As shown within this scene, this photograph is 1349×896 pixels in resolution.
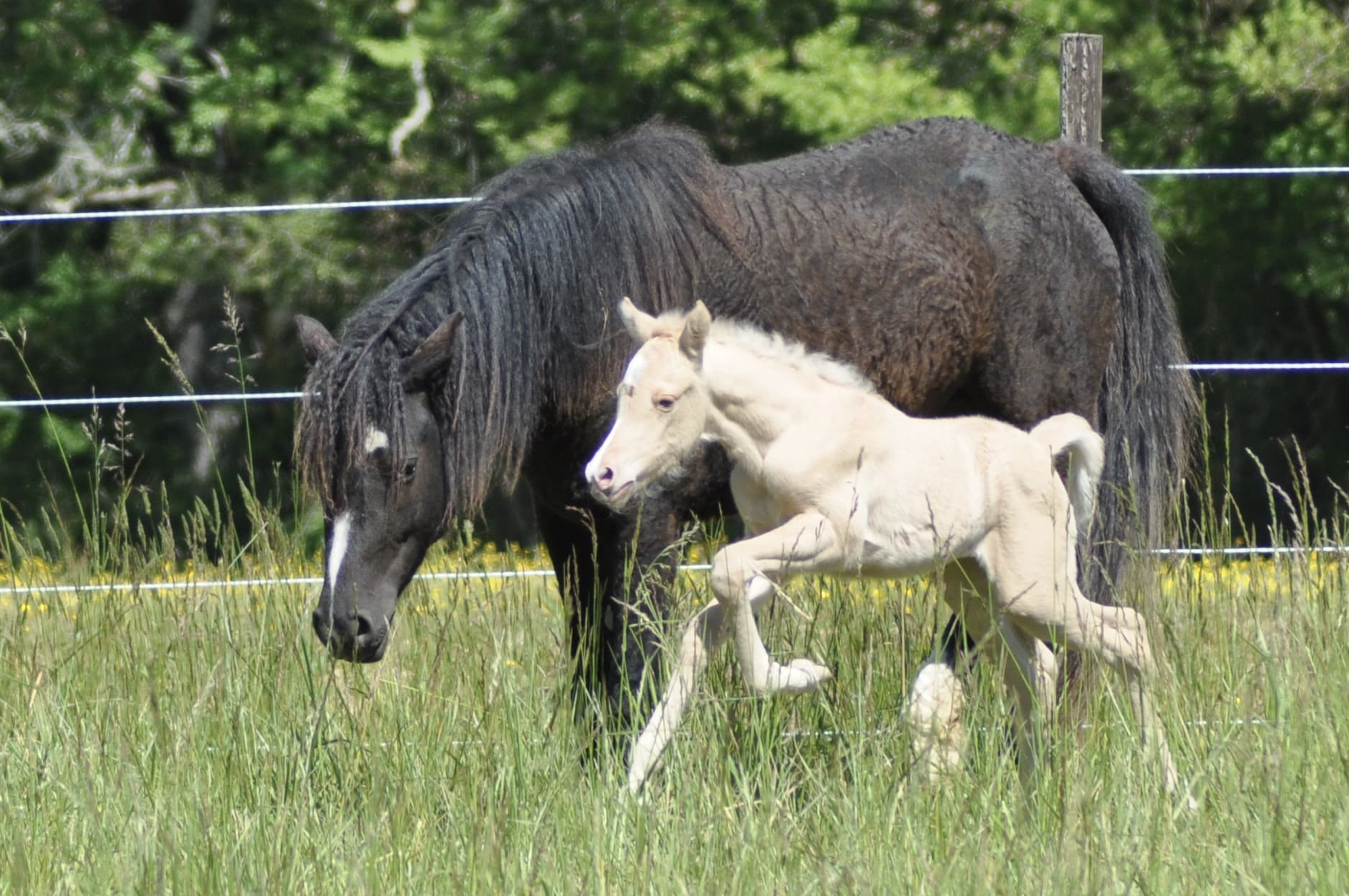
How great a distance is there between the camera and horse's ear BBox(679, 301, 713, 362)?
2439 millimetres

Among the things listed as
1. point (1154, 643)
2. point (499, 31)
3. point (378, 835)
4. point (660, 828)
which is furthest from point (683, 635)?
point (499, 31)

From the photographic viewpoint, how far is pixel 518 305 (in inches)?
127

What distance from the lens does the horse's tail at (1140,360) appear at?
13.4 ft

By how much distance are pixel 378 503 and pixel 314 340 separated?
0.42 meters

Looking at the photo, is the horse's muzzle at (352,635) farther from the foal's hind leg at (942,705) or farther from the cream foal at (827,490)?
the foal's hind leg at (942,705)

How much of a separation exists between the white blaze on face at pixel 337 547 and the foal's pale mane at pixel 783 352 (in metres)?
0.84

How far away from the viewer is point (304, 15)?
36.9ft

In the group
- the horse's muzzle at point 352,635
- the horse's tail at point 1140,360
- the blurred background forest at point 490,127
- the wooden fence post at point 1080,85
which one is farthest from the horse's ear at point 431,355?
the blurred background forest at point 490,127

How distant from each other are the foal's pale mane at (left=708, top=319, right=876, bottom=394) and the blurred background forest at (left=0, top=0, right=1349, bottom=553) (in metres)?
7.59

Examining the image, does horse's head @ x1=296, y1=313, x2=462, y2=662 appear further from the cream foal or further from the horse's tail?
the horse's tail

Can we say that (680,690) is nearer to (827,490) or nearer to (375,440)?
(827,490)

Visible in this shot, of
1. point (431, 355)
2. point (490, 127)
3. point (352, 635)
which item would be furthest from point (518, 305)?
point (490, 127)

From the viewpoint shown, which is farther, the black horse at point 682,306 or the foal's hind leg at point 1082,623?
the black horse at point 682,306

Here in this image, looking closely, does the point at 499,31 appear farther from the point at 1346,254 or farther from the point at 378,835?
the point at 378,835
